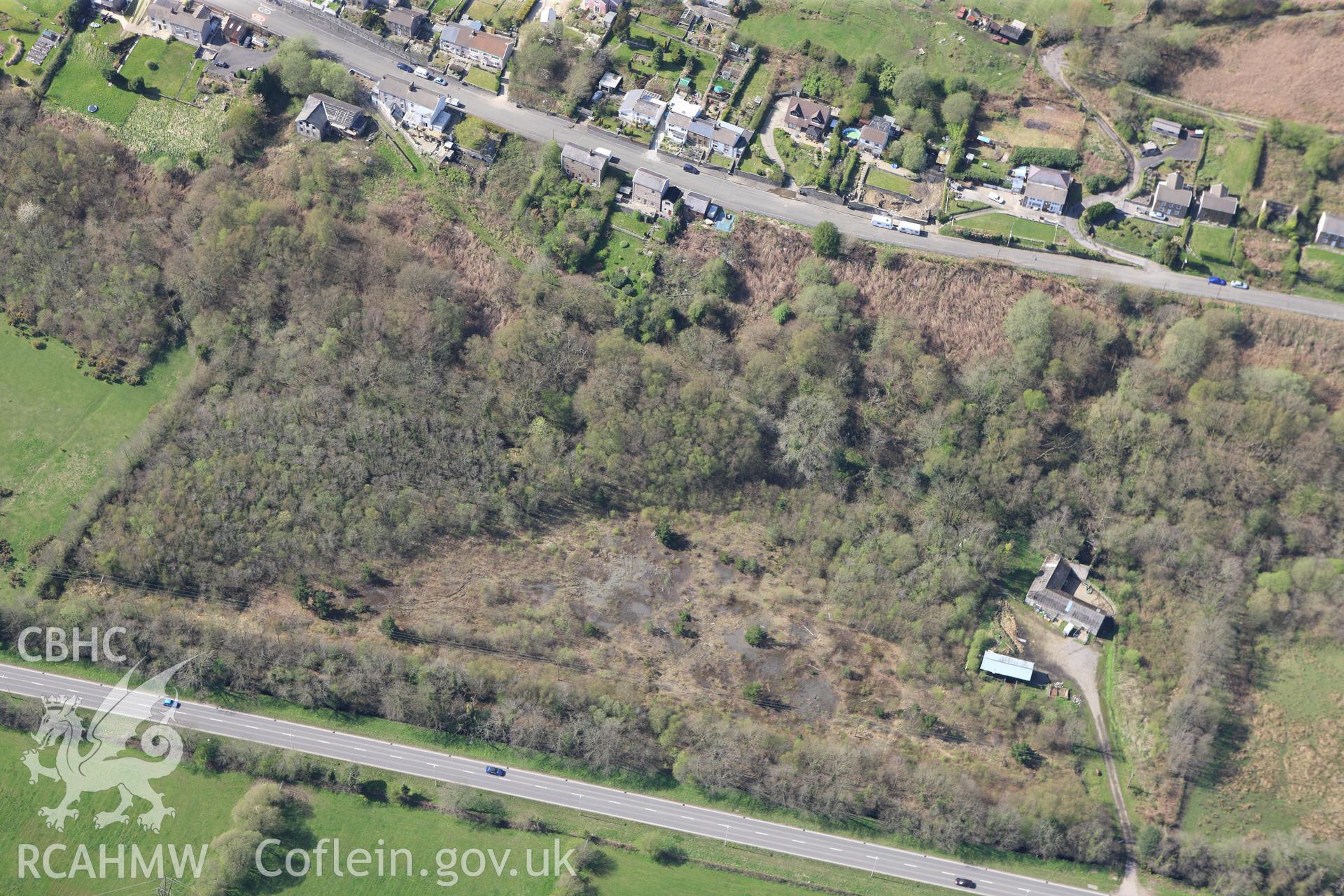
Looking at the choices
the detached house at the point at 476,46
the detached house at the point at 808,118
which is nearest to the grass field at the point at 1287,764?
the detached house at the point at 808,118

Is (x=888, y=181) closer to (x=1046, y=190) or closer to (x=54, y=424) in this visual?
(x=1046, y=190)

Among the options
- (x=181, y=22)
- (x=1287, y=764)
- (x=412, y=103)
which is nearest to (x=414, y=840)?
(x=412, y=103)

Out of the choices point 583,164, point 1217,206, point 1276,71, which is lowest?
point 583,164

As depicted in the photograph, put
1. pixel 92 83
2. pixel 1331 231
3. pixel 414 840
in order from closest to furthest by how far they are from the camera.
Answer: pixel 414 840 < pixel 1331 231 < pixel 92 83

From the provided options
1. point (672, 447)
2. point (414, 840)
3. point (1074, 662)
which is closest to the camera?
point (414, 840)

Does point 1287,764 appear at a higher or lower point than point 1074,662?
lower

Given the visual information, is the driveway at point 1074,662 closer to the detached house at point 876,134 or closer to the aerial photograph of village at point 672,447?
the aerial photograph of village at point 672,447

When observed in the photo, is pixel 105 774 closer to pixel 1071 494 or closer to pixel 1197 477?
pixel 1071 494

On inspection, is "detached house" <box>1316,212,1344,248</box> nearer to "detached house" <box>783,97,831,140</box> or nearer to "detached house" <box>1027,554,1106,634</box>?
"detached house" <box>1027,554,1106,634</box>
